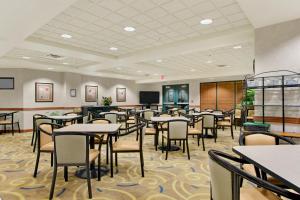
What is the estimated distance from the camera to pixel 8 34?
13.5 ft

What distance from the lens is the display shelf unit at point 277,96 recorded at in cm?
362

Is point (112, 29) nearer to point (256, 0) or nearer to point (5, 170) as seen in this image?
point (256, 0)

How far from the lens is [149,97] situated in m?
13.7

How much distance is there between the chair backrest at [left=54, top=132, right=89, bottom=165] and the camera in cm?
258

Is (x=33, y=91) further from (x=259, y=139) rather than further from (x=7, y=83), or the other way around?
(x=259, y=139)

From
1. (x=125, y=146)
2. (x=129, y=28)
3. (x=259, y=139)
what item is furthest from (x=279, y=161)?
(x=129, y=28)

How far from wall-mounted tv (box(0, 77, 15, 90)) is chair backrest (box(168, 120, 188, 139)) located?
7.51 meters

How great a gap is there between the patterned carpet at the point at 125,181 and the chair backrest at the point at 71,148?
0.48 m

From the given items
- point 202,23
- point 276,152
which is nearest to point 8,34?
point 202,23

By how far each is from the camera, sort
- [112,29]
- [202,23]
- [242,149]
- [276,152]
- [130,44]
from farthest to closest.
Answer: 1. [130,44]
2. [112,29]
3. [202,23]
4. [242,149]
5. [276,152]

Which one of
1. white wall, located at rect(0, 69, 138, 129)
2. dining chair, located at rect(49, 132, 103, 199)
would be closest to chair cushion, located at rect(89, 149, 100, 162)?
dining chair, located at rect(49, 132, 103, 199)

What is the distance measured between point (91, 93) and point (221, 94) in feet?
23.9

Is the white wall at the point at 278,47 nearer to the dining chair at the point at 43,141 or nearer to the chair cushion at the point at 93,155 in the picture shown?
the chair cushion at the point at 93,155

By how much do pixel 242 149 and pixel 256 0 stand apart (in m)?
2.28
